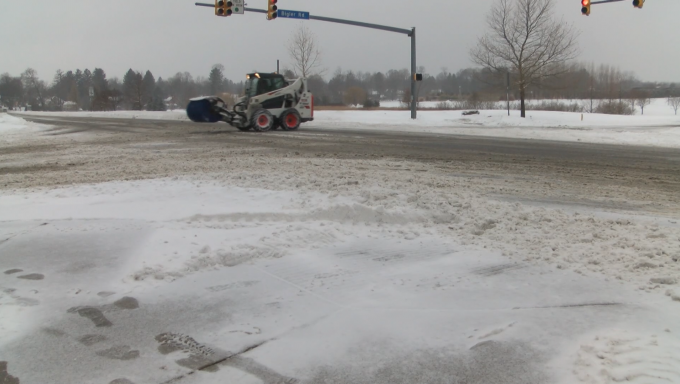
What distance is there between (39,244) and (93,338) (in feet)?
7.94

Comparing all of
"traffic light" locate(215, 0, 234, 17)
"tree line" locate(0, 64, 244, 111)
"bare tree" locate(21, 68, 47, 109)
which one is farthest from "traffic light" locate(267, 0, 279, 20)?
"bare tree" locate(21, 68, 47, 109)

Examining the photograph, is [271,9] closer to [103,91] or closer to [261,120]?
[261,120]

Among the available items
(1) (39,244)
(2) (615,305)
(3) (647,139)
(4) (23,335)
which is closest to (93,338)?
(4) (23,335)

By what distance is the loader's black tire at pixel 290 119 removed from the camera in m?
22.4

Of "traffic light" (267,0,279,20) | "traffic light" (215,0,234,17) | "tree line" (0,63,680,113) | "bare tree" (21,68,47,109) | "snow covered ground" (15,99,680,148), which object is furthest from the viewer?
"bare tree" (21,68,47,109)

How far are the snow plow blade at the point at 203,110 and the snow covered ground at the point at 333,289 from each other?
45.2ft

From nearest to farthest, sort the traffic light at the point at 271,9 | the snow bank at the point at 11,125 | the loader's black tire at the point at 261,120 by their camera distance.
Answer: the loader's black tire at the point at 261,120 < the traffic light at the point at 271,9 < the snow bank at the point at 11,125

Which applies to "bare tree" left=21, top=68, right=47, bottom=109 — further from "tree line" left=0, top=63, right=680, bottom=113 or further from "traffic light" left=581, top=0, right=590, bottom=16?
"traffic light" left=581, top=0, right=590, bottom=16

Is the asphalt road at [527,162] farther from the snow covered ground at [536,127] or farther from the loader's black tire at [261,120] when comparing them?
the snow covered ground at [536,127]

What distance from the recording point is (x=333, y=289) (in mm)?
4652

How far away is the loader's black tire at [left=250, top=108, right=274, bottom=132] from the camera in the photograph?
70.2 feet

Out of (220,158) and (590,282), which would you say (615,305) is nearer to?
(590,282)

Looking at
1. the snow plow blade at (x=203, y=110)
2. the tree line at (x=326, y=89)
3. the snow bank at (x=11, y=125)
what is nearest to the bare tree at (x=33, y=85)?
the tree line at (x=326, y=89)

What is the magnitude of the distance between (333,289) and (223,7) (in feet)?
75.7
